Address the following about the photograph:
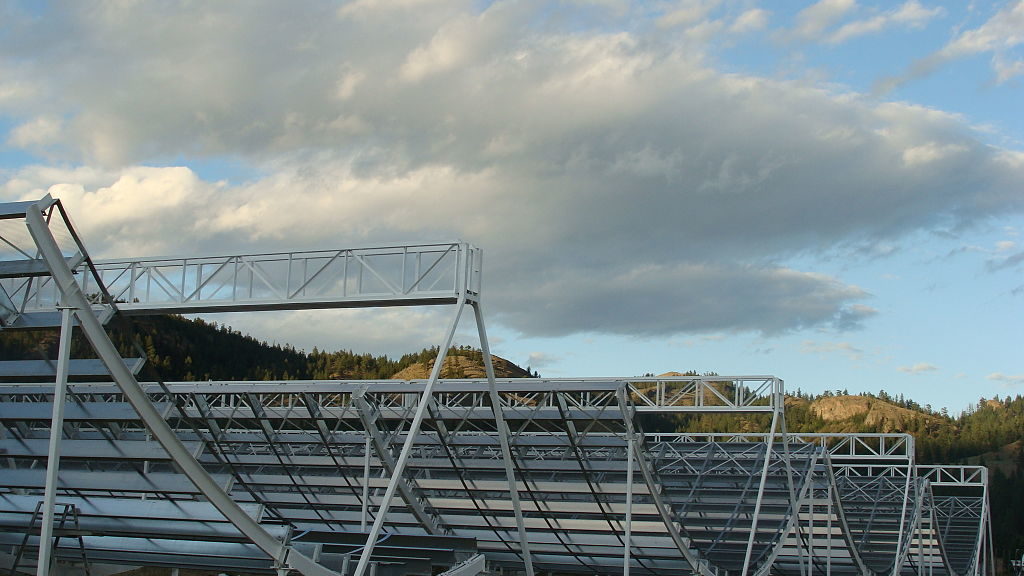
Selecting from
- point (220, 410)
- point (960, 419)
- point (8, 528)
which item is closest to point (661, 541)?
point (220, 410)

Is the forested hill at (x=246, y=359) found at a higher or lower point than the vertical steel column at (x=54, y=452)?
higher

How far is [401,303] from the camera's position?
17422 millimetres

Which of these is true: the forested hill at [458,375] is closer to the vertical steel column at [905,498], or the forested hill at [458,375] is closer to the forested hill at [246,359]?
the forested hill at [246,359]

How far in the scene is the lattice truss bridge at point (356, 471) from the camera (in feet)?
45.9

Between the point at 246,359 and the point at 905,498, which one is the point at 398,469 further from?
the point at 246,359

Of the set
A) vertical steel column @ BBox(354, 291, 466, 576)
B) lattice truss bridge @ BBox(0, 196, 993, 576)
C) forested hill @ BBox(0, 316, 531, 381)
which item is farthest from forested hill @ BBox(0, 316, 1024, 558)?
vertical steel column @ BBox(354, 291, 466, 576)

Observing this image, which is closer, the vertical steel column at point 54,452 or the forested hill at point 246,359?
the vertical steel column at point 54,452

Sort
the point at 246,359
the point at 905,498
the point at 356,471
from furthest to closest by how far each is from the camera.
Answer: the point at 246,359, the point at 905,498, the point at 356,471

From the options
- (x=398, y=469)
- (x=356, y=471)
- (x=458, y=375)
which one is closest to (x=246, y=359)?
(x=458, y=375)

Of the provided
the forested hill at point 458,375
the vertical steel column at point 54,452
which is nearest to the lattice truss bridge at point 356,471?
the vertical steel column at point 54,452

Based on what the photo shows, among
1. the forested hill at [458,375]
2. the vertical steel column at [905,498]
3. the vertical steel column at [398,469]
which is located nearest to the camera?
the vertical steel column at [398,469]

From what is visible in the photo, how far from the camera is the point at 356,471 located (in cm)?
3341

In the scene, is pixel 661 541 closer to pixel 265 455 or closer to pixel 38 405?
pixel 265 455

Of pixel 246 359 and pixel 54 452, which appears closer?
pixel 54 452
